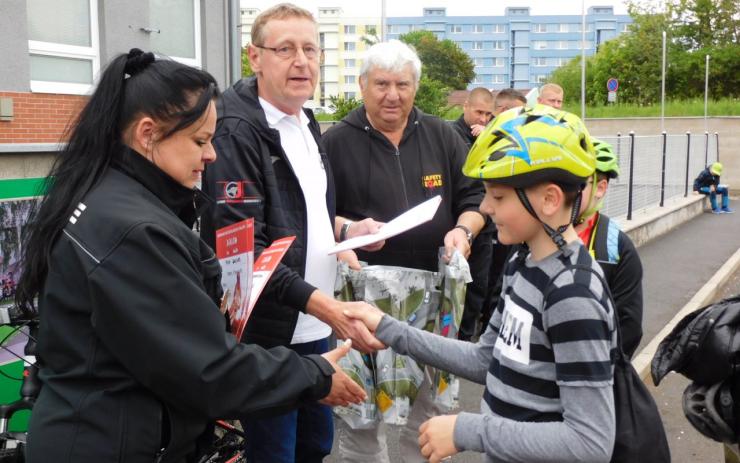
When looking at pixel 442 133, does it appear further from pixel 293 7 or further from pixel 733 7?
pixel 733 7

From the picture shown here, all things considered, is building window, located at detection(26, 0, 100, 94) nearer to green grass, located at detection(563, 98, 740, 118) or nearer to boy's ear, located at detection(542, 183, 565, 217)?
boy's ear, located at detection(542, 183, 565, 217)

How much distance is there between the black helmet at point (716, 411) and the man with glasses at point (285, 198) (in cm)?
107

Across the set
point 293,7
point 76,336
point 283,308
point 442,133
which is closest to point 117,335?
point 76,336

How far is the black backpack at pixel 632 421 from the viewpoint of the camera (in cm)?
197

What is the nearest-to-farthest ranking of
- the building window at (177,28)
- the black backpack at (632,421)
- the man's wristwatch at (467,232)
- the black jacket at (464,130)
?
the black backpack at (632,421) < the man's wristwatch at (467,232) < the black jacket at (464,130) < the building window at (177,28)

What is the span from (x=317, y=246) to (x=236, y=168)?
49 centimetres

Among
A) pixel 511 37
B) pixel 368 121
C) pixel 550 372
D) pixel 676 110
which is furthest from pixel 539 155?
pixel 511 37

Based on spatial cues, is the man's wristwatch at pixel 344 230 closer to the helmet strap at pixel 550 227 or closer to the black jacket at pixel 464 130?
the helmet strap at pixel 550 227

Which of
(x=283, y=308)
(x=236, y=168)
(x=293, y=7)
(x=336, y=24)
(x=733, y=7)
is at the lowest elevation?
(x=283, y=308)

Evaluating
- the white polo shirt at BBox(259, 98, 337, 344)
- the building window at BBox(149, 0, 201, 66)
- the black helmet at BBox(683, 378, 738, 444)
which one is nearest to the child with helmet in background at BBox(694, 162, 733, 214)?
the building window at BBox(149, 0, 201, 66)

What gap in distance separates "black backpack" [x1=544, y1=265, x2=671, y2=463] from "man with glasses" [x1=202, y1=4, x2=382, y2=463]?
3.10ft

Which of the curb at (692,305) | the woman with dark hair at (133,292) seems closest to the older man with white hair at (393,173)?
the curb at (692,305)

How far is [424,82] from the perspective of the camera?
38906 mm

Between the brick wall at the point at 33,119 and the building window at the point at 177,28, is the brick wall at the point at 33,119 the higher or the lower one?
the lower one
